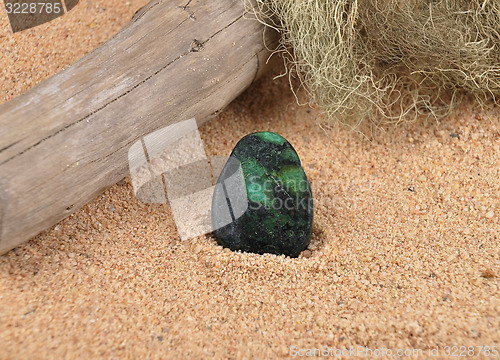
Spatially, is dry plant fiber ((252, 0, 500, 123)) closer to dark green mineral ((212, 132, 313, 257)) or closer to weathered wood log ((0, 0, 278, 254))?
weathered wood log ((0, 0, 278, 254))

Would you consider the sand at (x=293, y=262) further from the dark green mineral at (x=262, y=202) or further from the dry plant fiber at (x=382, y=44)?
the dry plant fiber at (x=382, y=44)

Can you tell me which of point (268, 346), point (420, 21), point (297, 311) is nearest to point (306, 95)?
point (420, 21)

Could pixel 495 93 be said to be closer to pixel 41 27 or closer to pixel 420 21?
pixel 420 21

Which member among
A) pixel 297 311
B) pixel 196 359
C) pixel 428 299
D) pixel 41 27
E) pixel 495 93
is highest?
pixel 41 27

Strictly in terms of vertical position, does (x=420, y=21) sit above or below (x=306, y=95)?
above

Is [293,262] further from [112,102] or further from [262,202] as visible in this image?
[112,102]

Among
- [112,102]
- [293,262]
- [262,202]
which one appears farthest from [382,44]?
[112,102]

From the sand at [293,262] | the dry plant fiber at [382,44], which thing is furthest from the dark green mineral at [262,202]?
the dry plant fiber at [382,44]
